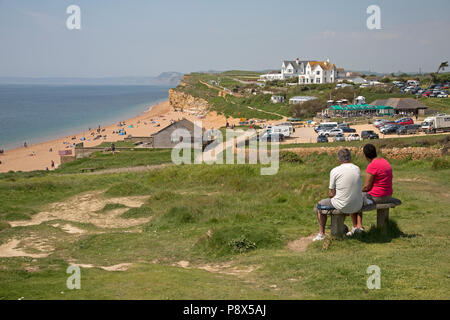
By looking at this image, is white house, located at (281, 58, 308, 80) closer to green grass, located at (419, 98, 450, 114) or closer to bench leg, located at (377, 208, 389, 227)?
green grass, located at (419, 98, 450, 114)

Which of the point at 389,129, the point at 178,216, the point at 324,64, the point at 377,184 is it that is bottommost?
the point at 178,216

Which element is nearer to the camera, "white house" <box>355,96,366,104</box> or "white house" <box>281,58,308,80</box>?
"white house" <box>355,96,366,104</box>

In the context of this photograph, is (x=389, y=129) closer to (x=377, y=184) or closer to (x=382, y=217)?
(x=382, y=217)

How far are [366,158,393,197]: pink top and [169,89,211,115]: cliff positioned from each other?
253ft

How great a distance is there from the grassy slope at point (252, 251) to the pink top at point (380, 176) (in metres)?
0.79

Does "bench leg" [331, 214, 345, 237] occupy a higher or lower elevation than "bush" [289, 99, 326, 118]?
lower

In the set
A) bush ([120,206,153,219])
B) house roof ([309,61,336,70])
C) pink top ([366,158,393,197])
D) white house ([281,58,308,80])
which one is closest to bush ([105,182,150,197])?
bush ([120,206,153,219])

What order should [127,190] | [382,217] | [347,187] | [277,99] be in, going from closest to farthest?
[347,187], [382,217], [127,190], [277,99]

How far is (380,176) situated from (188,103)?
314 feet

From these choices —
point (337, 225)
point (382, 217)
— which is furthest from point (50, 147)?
point (382, 217)

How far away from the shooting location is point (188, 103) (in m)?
103

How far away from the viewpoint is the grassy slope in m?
6.16
